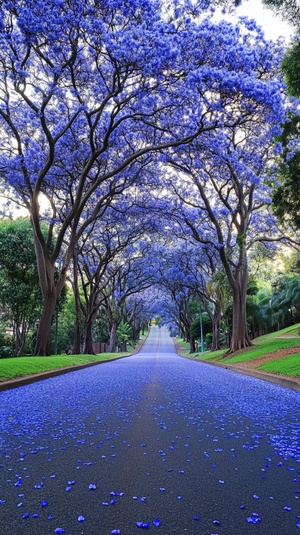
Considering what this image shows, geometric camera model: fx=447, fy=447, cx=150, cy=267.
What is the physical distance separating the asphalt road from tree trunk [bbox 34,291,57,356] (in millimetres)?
11483

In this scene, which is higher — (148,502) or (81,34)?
(81,34)

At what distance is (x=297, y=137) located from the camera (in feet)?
43.8

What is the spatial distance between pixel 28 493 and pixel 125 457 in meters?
1.16

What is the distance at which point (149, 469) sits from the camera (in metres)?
3.70

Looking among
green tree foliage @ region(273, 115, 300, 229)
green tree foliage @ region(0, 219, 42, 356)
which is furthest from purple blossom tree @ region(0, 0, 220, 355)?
green tree foliage @ region(0, 219, 42, 356)

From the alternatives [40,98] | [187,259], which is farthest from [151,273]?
[40,98]

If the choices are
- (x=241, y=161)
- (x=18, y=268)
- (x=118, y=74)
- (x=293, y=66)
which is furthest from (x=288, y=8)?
(x=18, y=268)

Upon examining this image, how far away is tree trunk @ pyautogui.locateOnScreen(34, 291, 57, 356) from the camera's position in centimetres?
1842

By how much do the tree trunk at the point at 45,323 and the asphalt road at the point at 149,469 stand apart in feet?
37.7

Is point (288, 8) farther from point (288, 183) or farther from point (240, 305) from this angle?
point (240, 305)

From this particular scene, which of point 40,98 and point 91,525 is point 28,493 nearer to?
point 91,525

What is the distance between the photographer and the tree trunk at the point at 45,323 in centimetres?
1842

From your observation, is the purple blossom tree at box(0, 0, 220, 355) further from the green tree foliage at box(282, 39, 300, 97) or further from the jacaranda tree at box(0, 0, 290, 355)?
the green tree foliage at box(282, 39, 300, 97)

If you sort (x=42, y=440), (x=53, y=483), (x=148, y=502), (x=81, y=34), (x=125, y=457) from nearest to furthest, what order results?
(x=148, y=502)
(x=53, y=483)
(x=125, y=457)
(x=42, y=440)
(x=81, y=34)
